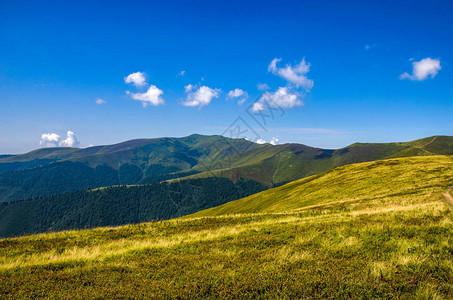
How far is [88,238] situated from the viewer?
642 inches

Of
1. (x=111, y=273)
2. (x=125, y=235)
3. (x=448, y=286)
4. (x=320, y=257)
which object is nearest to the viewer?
(x=448, y=286)

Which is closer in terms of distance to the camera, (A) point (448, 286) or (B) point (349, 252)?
(A) point (448, 286)

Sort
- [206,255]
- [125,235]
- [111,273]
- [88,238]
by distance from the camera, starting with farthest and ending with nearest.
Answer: [125,235]
[88,238]
[206,255]
[111,273]

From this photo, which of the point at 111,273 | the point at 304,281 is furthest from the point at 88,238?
the point at 304,281

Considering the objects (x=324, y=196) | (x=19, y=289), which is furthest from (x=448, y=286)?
(x=324, y=196)

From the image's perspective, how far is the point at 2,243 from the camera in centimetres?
1471

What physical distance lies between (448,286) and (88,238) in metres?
19.2

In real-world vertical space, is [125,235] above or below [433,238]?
below

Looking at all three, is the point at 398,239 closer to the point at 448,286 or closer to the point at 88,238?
the point at 448,286

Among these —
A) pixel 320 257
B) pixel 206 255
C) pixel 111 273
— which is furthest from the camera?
pixel 206 255

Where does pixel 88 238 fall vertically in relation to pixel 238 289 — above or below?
below

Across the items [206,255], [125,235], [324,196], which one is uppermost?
[206,255]

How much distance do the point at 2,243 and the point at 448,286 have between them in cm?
2257

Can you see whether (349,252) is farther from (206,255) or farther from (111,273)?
(111,273)
